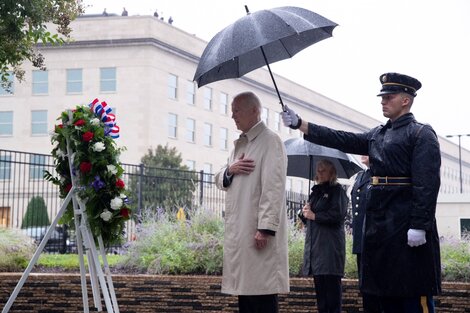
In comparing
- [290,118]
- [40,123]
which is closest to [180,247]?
[290,118]

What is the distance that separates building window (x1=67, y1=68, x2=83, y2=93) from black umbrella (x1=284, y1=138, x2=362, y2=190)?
46.7 metres

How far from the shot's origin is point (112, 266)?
12.0 meters

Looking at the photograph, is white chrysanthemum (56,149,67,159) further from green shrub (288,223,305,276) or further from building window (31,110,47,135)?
building window (31,110,47,135)

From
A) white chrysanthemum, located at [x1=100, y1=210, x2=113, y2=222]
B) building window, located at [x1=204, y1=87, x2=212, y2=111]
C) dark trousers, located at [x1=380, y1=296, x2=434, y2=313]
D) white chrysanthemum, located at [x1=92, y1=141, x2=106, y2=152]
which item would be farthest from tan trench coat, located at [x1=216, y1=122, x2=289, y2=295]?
building window, located at [x1=204, y1=87, x2=212, y2=111]

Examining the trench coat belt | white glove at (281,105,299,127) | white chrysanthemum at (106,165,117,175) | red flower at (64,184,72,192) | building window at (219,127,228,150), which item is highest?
building window at (219,127,228,150)

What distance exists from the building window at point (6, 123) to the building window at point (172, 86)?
11659 millimetres

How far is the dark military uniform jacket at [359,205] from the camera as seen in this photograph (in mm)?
8203

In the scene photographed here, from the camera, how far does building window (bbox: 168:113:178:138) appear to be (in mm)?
55603

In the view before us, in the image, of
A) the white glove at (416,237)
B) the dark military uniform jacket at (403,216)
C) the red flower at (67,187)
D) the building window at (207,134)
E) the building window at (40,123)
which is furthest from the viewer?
the building window at (207,134)

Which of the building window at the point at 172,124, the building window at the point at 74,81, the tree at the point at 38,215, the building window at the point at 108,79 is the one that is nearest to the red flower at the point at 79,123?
the tree at the point at 38,215

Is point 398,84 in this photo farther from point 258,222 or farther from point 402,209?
point 258,222

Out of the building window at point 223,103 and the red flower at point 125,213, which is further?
the building window at point 223,103

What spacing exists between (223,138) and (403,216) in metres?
56.1

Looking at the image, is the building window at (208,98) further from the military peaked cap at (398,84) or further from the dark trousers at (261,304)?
the military peaked cap at (398,84)
